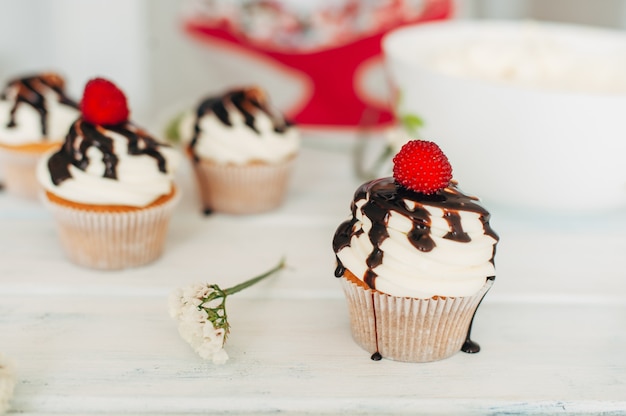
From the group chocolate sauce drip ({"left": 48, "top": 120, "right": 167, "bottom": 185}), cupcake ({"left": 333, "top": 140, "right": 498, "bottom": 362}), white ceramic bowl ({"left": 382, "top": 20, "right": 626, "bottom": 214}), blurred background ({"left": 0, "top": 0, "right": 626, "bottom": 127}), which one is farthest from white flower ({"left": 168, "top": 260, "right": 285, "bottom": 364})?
blurred background ({"left": 0, "top": 0, "right": 626, "bottom": 127})

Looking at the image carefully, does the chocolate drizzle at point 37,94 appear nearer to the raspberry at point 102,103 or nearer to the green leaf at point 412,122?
the raspberry at point 102,103

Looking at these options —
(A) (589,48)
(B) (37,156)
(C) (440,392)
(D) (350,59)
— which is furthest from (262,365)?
(D) (350,59)

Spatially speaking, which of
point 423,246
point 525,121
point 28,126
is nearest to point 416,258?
point 423,246

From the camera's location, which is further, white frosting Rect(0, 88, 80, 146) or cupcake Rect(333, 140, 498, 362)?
Result: white frosting Rect(0, 88, 80, 146)

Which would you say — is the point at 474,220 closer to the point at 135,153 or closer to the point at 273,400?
the point at 273,400

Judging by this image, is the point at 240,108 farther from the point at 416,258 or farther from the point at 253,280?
the point at 416,258

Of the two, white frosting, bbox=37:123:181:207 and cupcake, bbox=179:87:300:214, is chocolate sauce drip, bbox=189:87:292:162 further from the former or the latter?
white frosting, bbox=37:123:181:207

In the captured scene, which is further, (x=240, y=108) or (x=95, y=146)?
(x=240, y=108)
